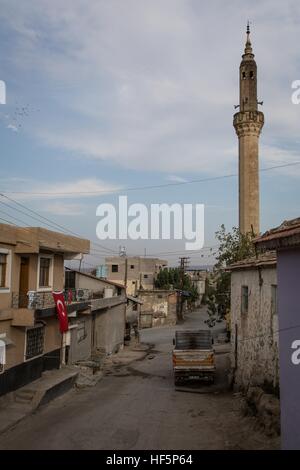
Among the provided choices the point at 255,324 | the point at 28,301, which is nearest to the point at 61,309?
the point at 28,301

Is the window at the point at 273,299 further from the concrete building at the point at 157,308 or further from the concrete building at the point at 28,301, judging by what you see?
the concrete building at the point at 157,308

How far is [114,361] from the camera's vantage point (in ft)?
106

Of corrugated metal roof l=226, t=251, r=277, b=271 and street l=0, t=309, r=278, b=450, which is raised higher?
corrugated metal roof l=226, t=251, r=277, b=271

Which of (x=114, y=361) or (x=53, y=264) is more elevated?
(x=53, y=264)

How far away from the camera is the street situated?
42.2 ft

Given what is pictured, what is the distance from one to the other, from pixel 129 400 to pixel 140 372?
346 inches

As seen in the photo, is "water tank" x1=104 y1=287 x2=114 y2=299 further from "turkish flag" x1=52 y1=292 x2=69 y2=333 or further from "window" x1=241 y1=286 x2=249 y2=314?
"window" x1=241 y1=286 x2=249 y2=314

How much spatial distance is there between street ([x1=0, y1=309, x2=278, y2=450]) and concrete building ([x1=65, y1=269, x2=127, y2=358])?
12.7 ft

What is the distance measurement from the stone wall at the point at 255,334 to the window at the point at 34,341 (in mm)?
9252

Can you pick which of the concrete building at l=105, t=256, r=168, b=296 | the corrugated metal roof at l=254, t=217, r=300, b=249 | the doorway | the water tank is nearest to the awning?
the doorway

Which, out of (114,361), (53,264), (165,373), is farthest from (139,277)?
(53,264)

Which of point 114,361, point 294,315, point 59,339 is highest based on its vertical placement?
point 294,315
